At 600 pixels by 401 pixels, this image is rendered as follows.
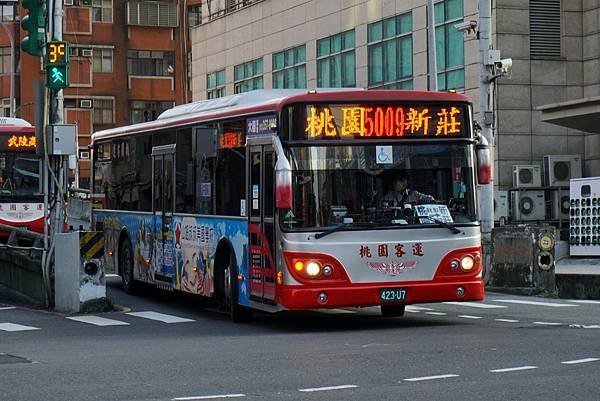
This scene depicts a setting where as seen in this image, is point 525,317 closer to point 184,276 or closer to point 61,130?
point 184,276

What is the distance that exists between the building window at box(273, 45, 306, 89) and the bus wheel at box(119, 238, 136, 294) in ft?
113

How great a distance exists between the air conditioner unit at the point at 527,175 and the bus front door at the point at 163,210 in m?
25.8

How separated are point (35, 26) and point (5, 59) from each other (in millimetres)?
59459

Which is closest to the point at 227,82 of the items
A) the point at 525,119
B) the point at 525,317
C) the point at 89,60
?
the point at 89,60

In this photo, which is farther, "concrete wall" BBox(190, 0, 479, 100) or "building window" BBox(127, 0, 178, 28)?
"building window" BBox(127, 0, 178, 28)

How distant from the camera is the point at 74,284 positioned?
66.1ft

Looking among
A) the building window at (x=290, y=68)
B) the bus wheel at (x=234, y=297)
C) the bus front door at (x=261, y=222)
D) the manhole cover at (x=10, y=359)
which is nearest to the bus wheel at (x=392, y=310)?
the bus wheel at (x=234, y=297)

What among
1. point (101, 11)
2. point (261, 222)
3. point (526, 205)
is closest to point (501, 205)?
point (526, 205)

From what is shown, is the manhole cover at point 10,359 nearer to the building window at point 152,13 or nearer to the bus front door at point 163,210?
the bus front door at point 163,210

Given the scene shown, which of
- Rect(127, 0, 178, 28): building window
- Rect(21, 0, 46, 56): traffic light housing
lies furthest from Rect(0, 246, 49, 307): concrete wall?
Rect(127, 0, 178, 28): building window

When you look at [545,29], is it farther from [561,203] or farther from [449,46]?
[561,203]

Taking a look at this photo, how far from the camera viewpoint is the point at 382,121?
1667 centimetres

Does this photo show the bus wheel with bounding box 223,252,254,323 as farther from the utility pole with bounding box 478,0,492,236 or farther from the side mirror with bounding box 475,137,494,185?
the utility pole with bounding box 478,0,492,236

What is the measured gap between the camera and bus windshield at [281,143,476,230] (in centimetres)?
1630
